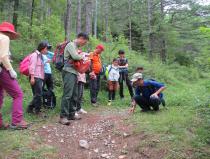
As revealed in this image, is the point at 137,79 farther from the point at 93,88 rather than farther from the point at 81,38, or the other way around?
the point at 93,88

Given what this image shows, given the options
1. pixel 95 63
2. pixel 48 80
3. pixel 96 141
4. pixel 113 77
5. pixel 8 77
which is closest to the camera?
pixel 8 77

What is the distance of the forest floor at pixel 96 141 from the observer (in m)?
6.10

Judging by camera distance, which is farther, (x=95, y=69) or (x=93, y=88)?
(x=93, y=88)

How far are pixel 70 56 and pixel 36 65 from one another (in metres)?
0.96

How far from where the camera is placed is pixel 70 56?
8.12 metres

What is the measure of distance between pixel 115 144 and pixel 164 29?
2192 cm

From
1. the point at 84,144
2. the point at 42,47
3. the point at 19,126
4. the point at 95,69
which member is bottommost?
the point at 84,144

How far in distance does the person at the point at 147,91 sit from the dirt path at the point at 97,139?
2.22ft

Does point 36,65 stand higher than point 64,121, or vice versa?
point 36,65

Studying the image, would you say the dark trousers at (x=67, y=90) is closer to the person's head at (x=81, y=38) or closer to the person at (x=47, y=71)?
the person's head at (x=81, y=38)

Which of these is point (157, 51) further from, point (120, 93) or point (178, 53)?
point (120, 93)

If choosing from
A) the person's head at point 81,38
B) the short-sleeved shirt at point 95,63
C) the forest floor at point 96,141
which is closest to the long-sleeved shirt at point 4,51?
the forest floor at point 96,141

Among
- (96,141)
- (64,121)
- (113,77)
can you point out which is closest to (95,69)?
(113,77)

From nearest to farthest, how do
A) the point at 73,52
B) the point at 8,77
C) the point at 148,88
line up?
the point at 8,77 → the point at 73,52 → the point at 148,88
